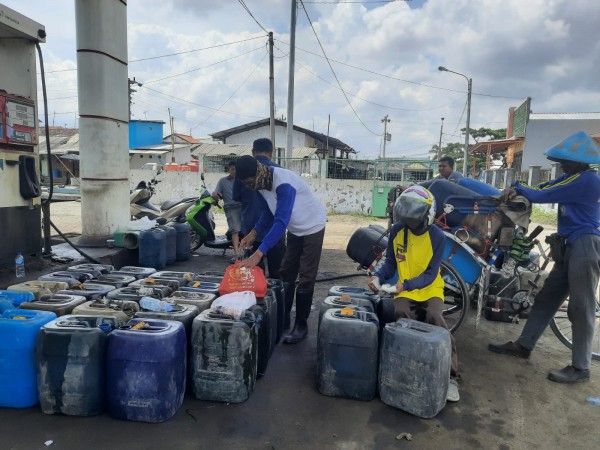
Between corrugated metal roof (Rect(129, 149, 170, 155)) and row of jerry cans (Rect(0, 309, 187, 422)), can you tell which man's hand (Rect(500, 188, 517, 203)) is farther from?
corrugated metal roof (Rect(129, 149, 170, 155))

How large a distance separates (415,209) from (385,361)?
117 cm

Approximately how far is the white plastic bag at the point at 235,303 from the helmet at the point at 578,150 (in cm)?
285

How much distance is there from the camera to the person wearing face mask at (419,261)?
10.9ft

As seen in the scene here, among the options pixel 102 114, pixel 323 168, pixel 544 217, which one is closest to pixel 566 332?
pixel 102 114

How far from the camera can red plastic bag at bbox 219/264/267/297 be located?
3531 millimetres

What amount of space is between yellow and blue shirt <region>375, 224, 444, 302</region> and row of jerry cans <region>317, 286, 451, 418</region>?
0.39 meters

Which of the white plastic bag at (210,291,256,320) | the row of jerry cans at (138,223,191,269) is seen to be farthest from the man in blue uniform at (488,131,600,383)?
the row of jerry cans at (138,223,191,269)

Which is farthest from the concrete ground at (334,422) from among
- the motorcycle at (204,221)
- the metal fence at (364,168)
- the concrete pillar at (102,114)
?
the metal fence at (364,168)

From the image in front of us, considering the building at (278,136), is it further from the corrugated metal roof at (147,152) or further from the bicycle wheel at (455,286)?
the bicycle wheel at (455,286)

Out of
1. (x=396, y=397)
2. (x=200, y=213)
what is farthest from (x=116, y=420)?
(x=200, y=213)

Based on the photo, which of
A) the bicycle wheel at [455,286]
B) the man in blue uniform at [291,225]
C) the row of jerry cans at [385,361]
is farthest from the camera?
the bicycle wheel at [455,286]

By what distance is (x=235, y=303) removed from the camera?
3193 mm

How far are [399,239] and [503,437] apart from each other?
5.21ft

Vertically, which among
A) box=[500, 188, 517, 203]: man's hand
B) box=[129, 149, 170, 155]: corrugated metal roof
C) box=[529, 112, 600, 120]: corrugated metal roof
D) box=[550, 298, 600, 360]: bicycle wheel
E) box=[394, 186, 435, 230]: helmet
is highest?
box=[529, 112, 600, 120]: corrugated metal roof
